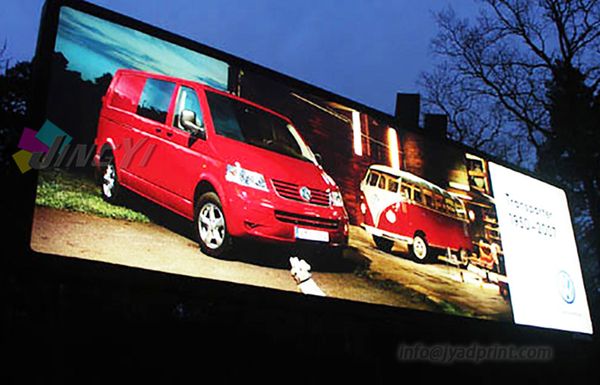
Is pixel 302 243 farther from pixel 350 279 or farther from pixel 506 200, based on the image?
pixel 506 200

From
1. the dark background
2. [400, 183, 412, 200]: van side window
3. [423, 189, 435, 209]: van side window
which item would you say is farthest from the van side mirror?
[423, 189, 435, 209]: van side window

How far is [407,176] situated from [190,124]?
1854 millimetres

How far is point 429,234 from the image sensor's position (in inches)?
163

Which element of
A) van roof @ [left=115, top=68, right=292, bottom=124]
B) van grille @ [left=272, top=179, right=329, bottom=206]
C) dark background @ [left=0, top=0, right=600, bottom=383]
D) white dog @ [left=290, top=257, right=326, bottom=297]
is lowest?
dark background @ [left=0, top=0, right=600, bottom=383]

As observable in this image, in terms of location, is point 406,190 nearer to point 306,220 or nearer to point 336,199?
point 336,199

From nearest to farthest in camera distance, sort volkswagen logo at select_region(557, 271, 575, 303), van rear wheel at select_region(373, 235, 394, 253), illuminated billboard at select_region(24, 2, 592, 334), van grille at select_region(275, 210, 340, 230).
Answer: illuminated billboard at select_region(24, 2, 592, 334), van grille at select_region(275, 210, 340, 230), van rear wheel at select_region(373, 235, 394, 253), volkswagen logo at select_region(557, 271, 575, 303)

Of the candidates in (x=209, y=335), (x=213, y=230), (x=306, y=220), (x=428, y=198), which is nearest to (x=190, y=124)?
(x=213, y=230)

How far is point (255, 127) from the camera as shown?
3293mm

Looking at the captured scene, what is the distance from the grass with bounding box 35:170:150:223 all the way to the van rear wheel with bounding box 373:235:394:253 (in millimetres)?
1633

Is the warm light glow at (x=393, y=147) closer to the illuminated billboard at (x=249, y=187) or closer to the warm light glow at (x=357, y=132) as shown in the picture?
the illuminated billboard at (x=249, y=187)

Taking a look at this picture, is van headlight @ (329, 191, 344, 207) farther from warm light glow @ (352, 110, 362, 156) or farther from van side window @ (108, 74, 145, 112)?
van side window @ (108, 74, 145, 112)

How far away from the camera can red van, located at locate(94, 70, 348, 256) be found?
2.81 metres

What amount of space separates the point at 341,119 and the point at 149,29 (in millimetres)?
1460

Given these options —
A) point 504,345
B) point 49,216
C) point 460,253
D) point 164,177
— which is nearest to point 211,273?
point 164,177
